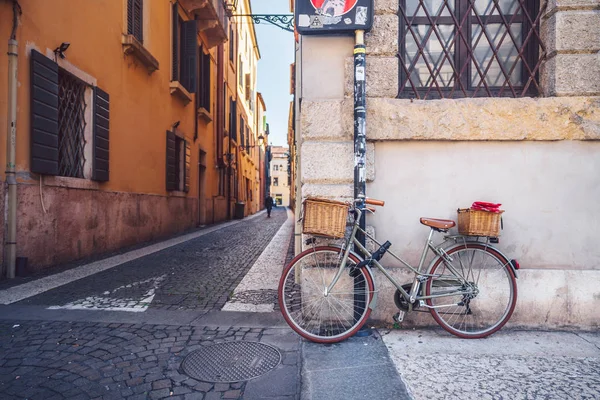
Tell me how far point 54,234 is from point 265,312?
3839mm

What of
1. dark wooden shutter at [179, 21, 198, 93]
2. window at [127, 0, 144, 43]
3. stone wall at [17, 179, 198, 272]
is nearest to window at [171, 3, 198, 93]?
dark wooden shutter at [179, 21, 198, 93]

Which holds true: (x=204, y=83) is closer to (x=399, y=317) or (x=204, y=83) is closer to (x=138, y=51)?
(x=138, y=51)

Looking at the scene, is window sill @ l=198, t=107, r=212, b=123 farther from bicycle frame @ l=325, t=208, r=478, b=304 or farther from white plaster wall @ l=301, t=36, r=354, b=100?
bicycle frame @ l=325, t=208, r=478, b=304

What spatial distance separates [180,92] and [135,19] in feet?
8.11

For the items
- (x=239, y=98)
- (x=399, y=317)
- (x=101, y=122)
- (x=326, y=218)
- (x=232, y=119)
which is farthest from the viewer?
(x=239, y=98)

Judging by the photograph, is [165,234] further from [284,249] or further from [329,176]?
[329,176]

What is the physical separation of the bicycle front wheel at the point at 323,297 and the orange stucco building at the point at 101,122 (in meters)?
3.97

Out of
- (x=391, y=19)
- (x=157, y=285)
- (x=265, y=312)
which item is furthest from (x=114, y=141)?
(x=391, y=19)

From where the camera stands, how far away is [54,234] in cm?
583

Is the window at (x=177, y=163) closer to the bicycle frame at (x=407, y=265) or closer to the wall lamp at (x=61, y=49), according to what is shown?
the wall lamp at (x=61, y=49)

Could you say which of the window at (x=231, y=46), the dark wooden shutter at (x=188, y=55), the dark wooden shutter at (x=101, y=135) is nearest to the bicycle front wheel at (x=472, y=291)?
the dark wooden shutter at (x=101, y=135)

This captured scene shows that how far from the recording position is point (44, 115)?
18.0 ft

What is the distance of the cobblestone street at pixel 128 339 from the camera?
7.53 feet

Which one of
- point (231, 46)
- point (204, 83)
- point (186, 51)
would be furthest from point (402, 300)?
point (231, 46)
